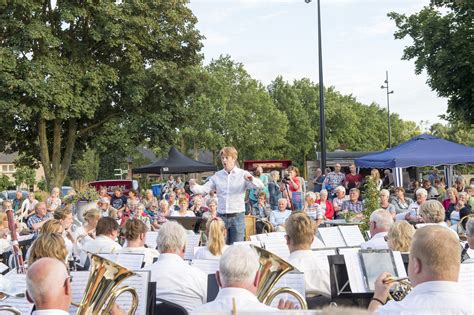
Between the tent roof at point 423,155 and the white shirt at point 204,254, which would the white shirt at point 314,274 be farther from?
the tent roof at point 423,155

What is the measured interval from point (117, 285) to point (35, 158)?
2632 cm

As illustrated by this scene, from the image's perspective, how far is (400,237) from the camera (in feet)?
17.8

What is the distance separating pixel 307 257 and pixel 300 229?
225 millimetres

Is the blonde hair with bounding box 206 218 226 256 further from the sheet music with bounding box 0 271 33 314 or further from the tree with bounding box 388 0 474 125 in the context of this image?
the tree with bounding box 388 0 474 125

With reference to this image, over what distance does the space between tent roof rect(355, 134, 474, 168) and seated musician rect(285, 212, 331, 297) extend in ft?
40.5

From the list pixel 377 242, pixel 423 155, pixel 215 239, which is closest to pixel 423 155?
pixel 423 155

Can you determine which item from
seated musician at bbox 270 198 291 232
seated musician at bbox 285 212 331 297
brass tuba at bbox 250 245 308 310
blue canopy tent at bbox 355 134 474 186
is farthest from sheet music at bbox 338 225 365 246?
blue canopy tent at bbox 355 134 474 186

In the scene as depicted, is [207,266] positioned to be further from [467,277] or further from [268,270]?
[467,277]

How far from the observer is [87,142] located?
28578 mm

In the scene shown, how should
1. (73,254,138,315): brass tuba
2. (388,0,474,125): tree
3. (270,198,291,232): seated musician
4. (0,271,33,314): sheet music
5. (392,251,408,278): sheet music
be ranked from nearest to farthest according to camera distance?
(73,254,138,315): brass tuba
(0,271,33,314): sheet music
(392,251,408,278): sheet music
(270,198,291,232): seated musician
(388,0,474,125): tree

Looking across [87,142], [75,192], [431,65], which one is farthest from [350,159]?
[75,192]

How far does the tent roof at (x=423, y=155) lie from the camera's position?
54.5 feet

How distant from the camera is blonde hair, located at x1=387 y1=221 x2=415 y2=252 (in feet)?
17.7

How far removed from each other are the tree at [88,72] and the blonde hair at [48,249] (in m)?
19.5
